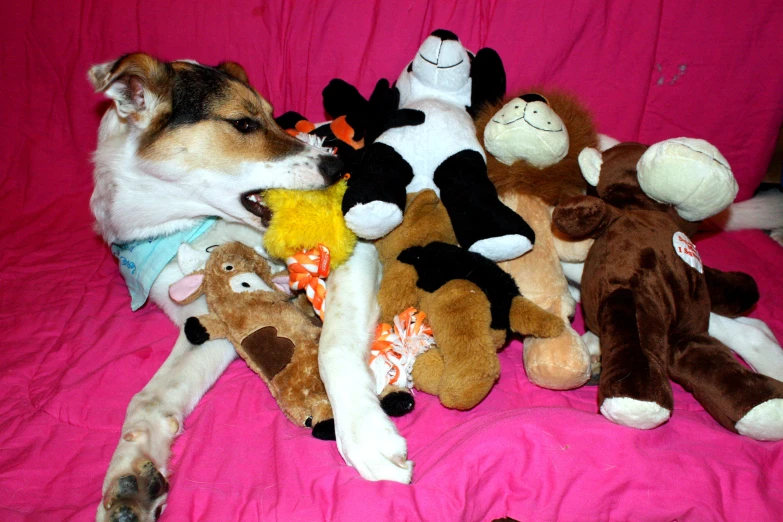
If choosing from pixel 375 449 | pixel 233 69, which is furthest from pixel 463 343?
pixel 233 69

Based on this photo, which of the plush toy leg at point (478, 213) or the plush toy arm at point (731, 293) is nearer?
the plush toy leg at point (478, 213)

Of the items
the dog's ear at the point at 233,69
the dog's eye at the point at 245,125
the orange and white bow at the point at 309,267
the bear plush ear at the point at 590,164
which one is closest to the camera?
the orange and white bow at the point at 309,267

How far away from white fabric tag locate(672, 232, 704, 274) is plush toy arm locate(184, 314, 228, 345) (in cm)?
143

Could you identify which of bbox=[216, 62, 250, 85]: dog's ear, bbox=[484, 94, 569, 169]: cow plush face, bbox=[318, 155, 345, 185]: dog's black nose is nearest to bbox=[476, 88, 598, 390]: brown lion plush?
bbox=[484, 94, 569, 169]: cow plush face

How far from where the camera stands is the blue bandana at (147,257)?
2209 millimetres

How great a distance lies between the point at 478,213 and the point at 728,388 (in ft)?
2.77

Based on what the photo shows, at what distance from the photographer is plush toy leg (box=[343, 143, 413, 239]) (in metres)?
1.66

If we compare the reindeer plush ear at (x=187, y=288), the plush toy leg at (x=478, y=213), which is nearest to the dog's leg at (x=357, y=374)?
the plush toy leg at (x=478, y=213)

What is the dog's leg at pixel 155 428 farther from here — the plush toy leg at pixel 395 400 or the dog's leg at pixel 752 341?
the dog's leg at pixel 752 341

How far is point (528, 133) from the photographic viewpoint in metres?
1.82

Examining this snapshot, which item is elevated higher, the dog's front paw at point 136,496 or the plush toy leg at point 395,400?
the plush toy leg at point 395,400

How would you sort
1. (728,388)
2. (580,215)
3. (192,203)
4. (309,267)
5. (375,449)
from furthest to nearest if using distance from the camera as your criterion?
(192,203) < (309,267) < (580,215) < (728,388) < (375,449)

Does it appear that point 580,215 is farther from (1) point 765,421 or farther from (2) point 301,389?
(2) point 301,389

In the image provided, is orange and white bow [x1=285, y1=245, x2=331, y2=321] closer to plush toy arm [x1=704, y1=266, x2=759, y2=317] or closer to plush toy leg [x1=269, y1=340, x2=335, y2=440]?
plush toy leg [x1=269, y1=340, x2=335, y2=440]
